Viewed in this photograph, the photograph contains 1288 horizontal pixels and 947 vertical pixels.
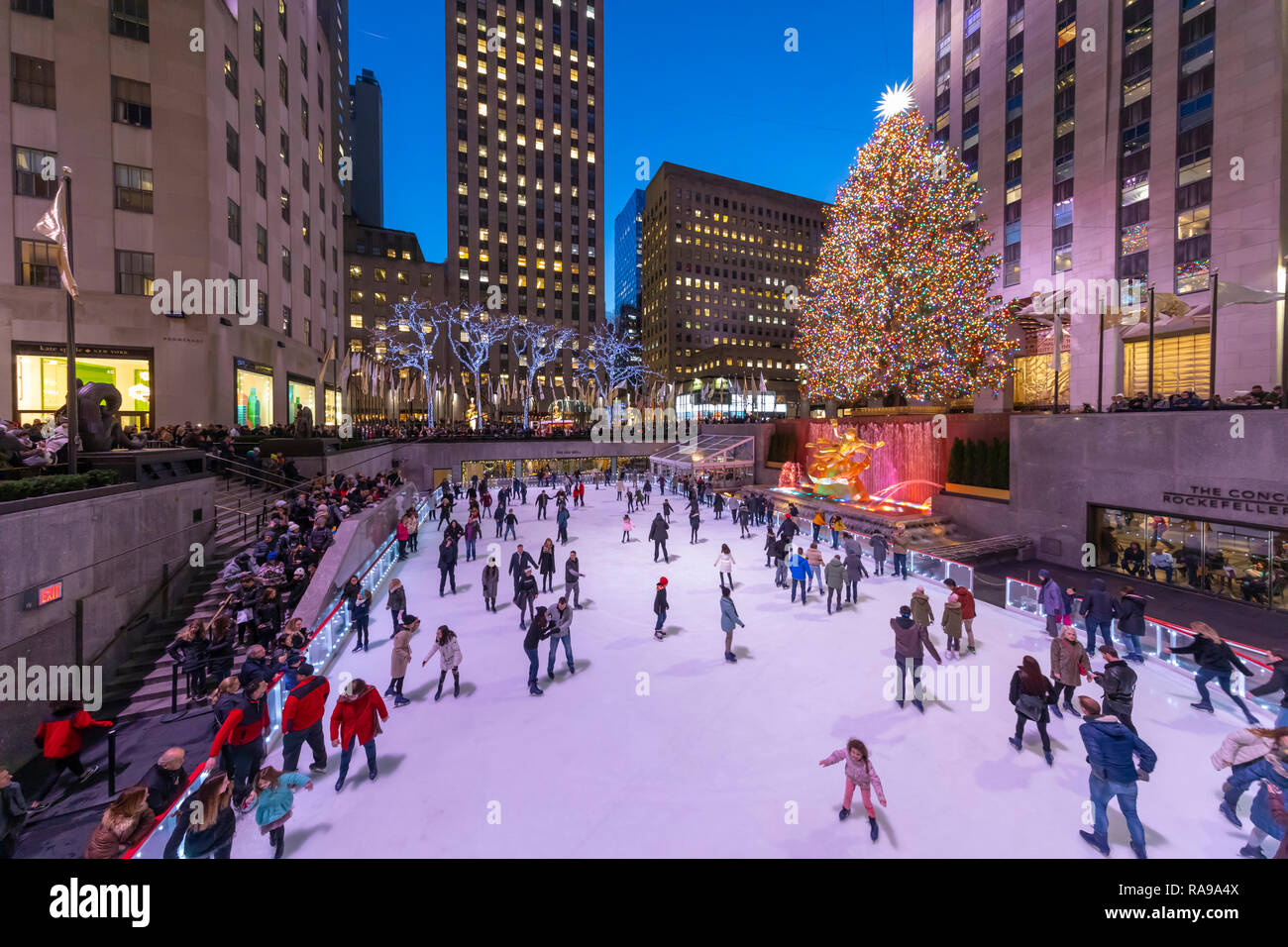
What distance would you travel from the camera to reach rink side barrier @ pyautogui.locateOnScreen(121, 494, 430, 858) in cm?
453

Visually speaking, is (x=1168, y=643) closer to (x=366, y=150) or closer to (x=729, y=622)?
(x=729, y=622)

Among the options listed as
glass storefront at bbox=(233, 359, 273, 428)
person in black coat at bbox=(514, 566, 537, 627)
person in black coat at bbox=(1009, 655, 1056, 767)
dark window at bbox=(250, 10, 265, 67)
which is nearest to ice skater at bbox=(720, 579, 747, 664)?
person in black coat at bbox=(514, 566, 537, 627)

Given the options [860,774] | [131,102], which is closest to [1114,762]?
[860,774]

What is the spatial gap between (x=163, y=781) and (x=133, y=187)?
91.4 ft

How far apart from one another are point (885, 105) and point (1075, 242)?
1288 cm

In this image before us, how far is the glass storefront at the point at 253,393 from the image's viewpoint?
25.2 m

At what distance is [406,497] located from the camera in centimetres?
2288

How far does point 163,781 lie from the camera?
4.79 meters

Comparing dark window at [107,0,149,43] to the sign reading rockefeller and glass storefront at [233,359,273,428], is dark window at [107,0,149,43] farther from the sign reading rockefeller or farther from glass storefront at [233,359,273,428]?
the sign reading rockefeller

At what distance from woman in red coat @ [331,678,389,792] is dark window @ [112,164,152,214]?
26907 millimetres
